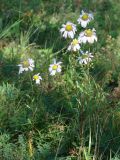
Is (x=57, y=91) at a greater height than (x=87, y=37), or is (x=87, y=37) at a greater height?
(x=87, y=37)

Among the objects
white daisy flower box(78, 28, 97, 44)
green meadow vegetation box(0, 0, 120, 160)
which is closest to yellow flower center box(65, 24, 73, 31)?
green meadow vegetation box(0, 0, 120, 160)

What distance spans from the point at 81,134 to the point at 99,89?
1.71ft

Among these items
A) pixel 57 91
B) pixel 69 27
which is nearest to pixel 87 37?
pixel 69 27

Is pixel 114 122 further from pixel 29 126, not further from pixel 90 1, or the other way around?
pixel 90 1

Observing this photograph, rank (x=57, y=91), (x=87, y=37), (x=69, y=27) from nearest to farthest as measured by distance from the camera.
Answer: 1. (x=87, y=37)
2. (x=69, y=27)
3. (x=57, y=91)

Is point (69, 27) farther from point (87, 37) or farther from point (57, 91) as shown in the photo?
point (57, 91)

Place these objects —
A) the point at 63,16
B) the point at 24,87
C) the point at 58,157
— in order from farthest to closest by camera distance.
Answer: the point at 63,16
the point at 24,87
the point at 58,157

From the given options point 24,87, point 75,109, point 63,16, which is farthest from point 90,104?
point 63,16

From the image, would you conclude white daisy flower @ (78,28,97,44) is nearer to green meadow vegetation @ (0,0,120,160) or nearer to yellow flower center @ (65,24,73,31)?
green meadow vegetation @ (0,0,120,160)

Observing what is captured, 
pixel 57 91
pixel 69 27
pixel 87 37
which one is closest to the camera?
pixel 87 37

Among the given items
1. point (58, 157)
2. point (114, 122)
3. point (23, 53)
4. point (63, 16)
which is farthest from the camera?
point (63, 16)

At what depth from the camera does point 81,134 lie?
2.91m

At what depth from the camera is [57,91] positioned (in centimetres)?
346

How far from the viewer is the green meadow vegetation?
2.91m
